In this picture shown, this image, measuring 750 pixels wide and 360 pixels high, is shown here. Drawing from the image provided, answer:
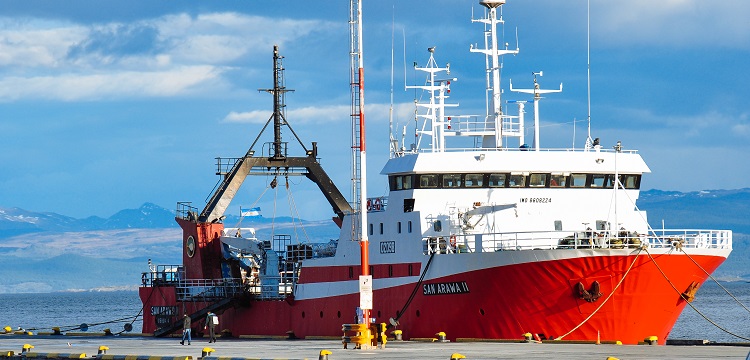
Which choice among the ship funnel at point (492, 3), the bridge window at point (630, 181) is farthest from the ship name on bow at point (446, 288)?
the ship funnel at point (492, 3)

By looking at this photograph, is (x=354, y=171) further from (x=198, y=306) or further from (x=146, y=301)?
(x=146, y=301)

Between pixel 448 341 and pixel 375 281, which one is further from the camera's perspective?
pixel 375 281

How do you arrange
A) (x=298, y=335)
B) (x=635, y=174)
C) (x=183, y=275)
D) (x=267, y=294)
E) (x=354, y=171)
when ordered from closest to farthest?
1. (x=354, y=171)
2. (x=635, y=174)
3. (x=298, y=335)
4. (x=267, y=294)
5. (x=183, y=275)

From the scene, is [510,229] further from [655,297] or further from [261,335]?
[261,335]

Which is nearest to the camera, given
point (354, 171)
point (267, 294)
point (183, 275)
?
point (354, 171)

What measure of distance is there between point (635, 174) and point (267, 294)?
55.8ft

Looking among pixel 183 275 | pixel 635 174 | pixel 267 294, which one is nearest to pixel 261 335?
pixel 267 294

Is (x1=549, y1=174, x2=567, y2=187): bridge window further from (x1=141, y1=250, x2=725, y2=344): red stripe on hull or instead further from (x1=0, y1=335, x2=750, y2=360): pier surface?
(x1=0, y1=335, x2=750, y2=360): pier surface

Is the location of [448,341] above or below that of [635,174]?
below

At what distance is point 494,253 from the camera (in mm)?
39000

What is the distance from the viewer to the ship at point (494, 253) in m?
38.3

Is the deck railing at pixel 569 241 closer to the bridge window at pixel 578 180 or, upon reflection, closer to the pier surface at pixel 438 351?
the bridge window at pixel 578 180

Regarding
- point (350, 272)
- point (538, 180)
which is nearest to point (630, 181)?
point (538, 180)

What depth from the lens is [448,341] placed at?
133ft
